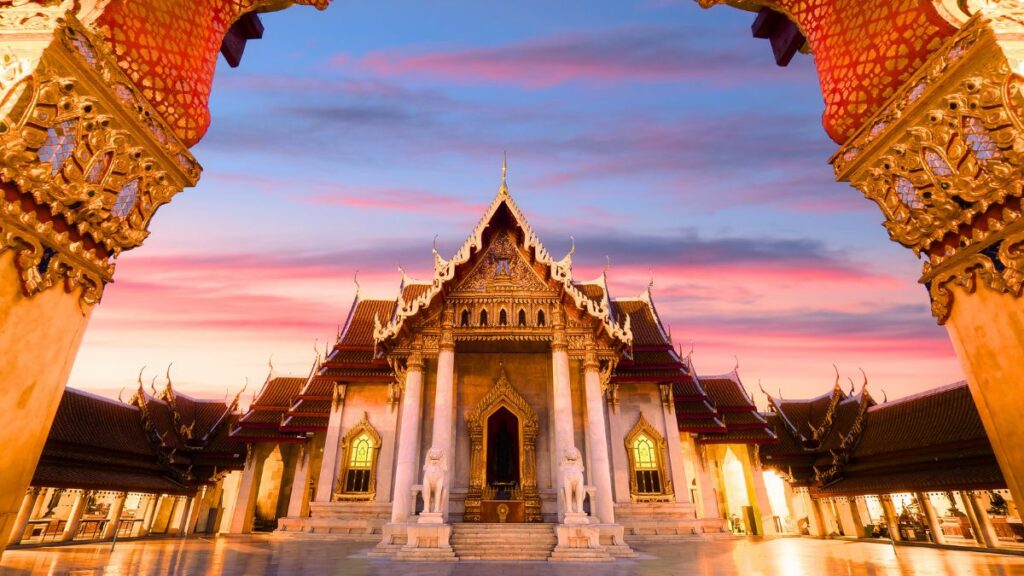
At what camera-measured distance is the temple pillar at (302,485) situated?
1611 centimetres

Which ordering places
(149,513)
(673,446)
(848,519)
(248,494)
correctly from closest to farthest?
1. (673,446)
2. (848,519)
3. (149,513)
4. (248,494)

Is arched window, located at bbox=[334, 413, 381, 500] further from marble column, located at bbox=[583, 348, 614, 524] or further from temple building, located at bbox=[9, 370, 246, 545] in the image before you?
marble column, located at bbox=[583, 348, 614, 524]

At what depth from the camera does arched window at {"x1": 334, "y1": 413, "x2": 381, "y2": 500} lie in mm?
13789

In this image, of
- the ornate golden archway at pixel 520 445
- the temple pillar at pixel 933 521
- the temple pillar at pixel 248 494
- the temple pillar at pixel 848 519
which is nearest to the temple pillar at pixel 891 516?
the temple pillar at pixel 933 521

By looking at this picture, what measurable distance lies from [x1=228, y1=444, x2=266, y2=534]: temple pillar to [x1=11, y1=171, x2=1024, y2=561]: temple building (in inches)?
2.9

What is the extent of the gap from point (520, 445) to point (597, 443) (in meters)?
2.42

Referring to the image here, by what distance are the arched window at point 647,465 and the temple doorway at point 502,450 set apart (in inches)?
148

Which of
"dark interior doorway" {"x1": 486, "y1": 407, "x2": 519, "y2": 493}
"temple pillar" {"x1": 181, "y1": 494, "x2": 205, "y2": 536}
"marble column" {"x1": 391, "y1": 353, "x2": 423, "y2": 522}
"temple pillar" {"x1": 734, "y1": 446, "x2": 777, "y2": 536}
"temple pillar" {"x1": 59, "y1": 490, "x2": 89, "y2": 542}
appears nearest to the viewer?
"marble column" {"x1": 391, "y1": 353, "x2": 423, "y2": 522}

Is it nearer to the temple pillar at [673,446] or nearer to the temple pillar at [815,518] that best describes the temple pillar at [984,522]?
the temple pillar at [815,518]

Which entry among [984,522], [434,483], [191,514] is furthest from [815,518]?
[191,514]

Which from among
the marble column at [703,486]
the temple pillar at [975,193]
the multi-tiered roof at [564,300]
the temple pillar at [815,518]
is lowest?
the temple pillar at [815,518]

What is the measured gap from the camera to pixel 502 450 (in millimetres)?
12938

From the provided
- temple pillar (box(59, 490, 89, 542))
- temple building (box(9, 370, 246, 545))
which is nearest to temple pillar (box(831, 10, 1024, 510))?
temple building (box(9, 370, 246, 545))

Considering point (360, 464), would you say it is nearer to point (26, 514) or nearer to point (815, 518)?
point (26, 514)
